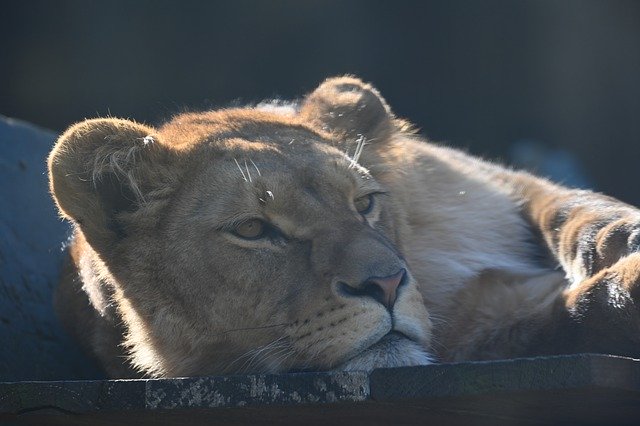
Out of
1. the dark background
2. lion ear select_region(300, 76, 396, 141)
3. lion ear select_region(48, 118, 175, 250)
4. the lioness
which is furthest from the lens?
the dark background

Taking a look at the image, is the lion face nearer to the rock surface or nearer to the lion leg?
the lion leg

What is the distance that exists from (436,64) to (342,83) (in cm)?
511

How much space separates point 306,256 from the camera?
308cm

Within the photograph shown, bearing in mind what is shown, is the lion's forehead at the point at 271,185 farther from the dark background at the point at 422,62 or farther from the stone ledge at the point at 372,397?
the dark background at the point at 422,62

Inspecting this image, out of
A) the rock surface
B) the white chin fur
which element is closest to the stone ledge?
the white chin fur

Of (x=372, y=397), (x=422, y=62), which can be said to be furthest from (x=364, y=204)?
(x=422, y=62)

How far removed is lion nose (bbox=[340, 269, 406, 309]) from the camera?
2.85 m

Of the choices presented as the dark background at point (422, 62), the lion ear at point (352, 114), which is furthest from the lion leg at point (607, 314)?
the dark background at point (422, 62)

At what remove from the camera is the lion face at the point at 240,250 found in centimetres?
290

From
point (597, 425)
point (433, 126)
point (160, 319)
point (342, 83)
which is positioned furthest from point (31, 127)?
point (433, 126)

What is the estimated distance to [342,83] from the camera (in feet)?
13.8

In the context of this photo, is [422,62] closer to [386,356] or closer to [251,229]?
[251,229]

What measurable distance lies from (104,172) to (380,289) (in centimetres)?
98

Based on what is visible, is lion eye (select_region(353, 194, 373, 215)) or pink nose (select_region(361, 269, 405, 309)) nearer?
pink nose (select_region(361, 269, 405, 309))
